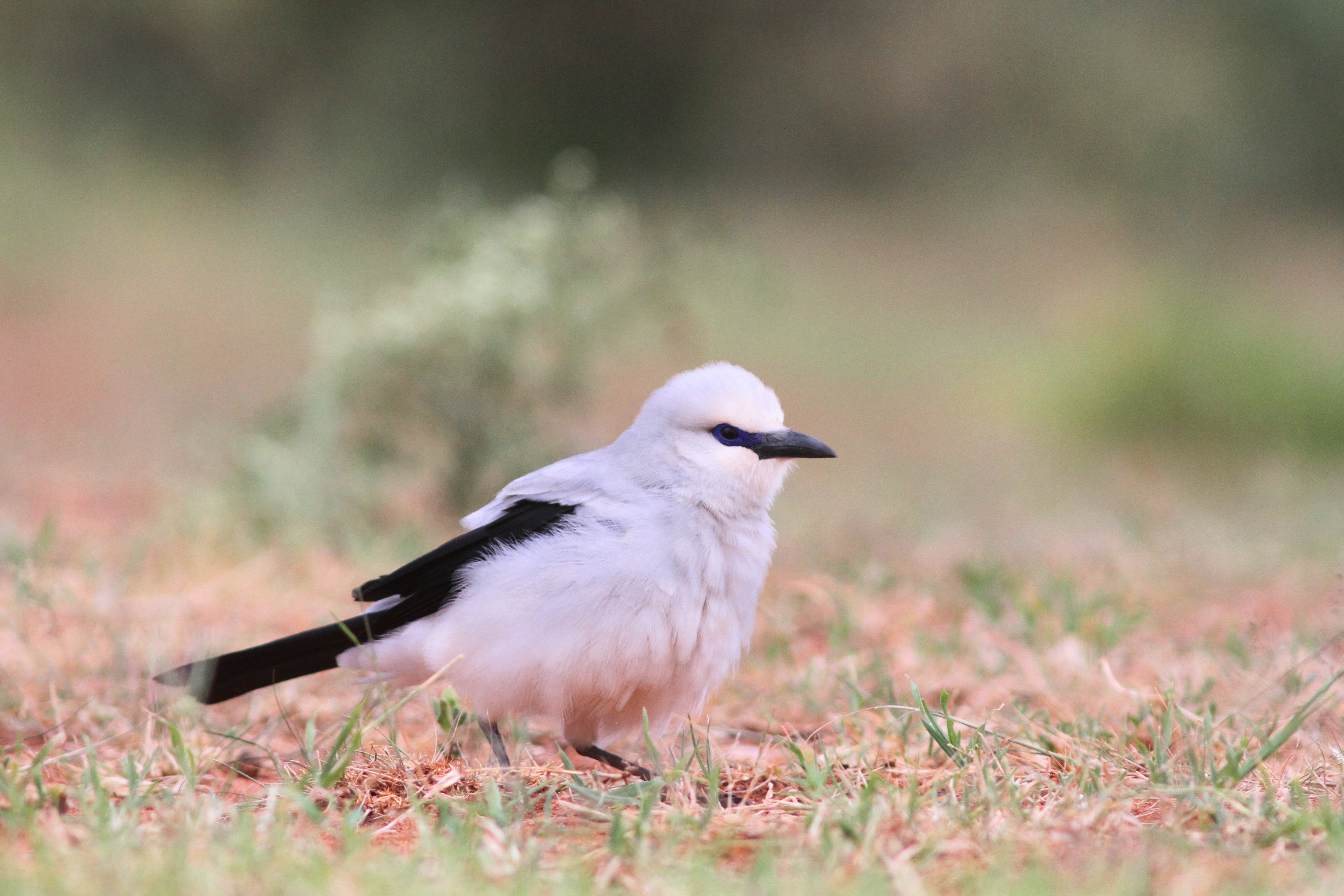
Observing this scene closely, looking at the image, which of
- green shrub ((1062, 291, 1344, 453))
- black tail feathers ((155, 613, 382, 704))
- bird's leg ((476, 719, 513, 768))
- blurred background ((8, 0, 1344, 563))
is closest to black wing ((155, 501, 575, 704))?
black tail feathers ((155, 613, 382, 704))

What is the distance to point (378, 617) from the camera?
3270 mm

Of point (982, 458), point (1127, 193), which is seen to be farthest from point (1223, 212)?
point (982, 458)

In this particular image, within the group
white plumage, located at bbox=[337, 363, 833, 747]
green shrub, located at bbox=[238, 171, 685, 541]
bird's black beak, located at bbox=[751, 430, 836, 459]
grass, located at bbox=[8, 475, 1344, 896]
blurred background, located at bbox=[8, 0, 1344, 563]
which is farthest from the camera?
blurred background, located at bbox=[8, 0, 1344, 563]

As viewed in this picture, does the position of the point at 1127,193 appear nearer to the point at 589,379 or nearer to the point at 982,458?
the point at 982,458

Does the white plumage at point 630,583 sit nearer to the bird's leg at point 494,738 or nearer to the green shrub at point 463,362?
the bird's leg at point 494,738

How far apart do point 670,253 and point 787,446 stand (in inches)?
110

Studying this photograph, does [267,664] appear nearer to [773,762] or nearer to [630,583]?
[630,583]

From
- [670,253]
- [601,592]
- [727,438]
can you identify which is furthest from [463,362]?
[601,592]

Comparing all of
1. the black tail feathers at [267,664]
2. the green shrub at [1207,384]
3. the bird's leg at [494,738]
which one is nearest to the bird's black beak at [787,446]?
the bird's leg at [494,738]

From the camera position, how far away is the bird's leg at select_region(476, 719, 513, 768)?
299cm

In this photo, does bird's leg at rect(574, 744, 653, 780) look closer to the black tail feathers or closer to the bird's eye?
the black tail feathers

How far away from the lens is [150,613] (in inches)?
171

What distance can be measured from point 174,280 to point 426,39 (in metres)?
4.74

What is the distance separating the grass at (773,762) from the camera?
207 centimetres
